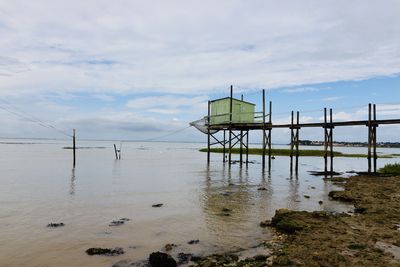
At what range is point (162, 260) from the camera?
301 inches

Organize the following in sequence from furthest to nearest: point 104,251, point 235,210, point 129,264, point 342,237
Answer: point 235,210 → point 342,237 → point 104,251 → point 129,264

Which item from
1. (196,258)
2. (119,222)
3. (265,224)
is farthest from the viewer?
(119,222)

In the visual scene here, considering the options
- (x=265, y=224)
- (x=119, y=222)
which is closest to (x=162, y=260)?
(x=265, y=224)

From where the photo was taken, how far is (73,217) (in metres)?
12.9

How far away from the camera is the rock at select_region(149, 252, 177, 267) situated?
299 inches

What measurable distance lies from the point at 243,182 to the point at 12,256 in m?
17.0

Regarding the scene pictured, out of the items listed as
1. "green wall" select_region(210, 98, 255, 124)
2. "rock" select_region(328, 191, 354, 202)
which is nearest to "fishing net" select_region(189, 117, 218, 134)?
"green wall" select_region(210, 98, 255, 124)

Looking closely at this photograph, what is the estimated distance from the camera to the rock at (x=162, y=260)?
758 centimetres

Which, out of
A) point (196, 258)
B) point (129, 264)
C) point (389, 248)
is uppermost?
point (389, 248)

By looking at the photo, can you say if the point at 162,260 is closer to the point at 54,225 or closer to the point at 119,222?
the point at 119,222

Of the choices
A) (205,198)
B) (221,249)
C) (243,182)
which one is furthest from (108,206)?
(243,182)

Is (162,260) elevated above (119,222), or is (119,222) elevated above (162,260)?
(162,260)

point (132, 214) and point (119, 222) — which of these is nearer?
point (119, 222)

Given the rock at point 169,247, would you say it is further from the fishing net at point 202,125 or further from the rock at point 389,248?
the fishing net at point 202,125
